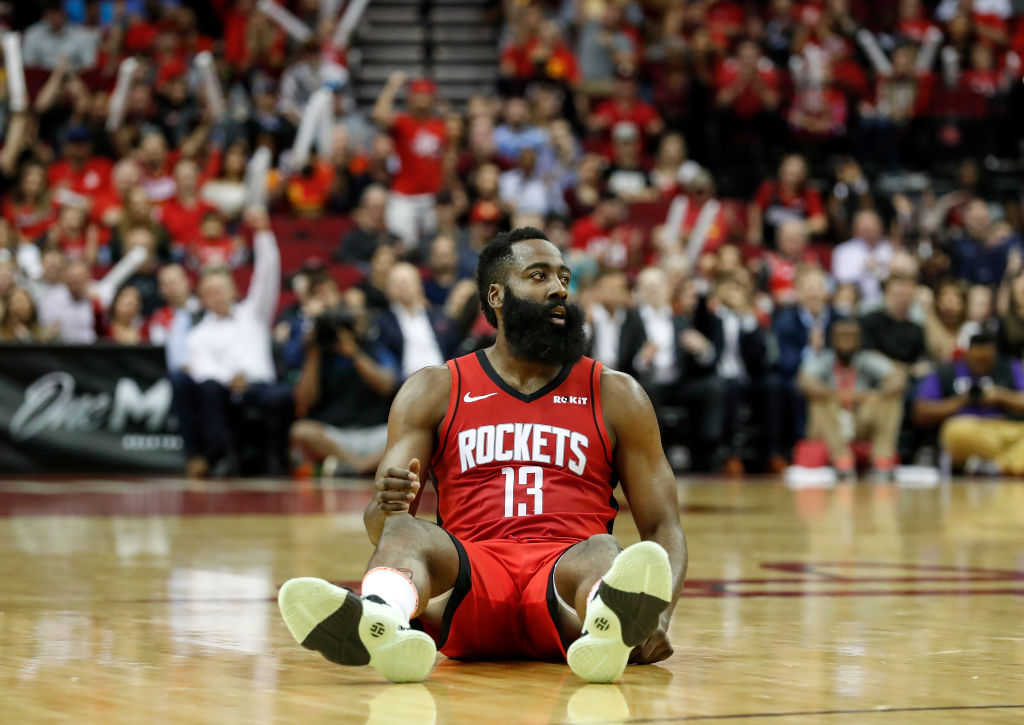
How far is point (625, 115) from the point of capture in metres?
17.1

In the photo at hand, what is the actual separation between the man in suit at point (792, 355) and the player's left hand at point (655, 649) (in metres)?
10.4

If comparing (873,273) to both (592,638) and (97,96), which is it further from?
(592,638)

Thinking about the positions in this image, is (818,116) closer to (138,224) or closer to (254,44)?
(254,44)

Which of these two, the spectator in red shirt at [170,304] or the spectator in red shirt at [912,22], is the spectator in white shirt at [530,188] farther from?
the spectator in red shirt at [912,22]

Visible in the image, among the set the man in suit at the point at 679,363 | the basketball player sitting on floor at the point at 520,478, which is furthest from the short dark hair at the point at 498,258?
the man in suit at the point at 679,363

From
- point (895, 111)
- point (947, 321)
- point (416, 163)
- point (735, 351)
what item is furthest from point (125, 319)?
point (895, 111)

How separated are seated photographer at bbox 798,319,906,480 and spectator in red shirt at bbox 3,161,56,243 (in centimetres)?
695

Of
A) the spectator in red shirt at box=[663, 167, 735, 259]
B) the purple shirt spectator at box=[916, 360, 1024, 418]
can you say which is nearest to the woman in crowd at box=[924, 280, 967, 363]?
the purple shirt spectator at box=[916, 360, 1024, 418]

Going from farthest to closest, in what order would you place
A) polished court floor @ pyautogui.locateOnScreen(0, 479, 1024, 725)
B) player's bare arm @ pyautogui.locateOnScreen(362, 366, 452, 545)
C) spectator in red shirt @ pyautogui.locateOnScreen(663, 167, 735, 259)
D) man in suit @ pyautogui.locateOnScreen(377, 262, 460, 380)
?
spectator in red shirt @ pyautogui.locateOnScreen(663, 167, 735, 259) < man in suit @ pyautogui.locateOnScreen(377, 262, 460, 380) < player's bare arm @ pyautogui.locateOnScreen(362, 366, 452, 545) < polished court floor @ pyautogui.locateOnScreen(0, 479, 1024, 725)

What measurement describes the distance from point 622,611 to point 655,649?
0.37 metres

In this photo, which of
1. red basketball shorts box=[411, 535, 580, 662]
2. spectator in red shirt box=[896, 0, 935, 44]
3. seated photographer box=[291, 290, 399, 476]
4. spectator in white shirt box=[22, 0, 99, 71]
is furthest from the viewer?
spectator in red shirt box=[896, 0, 935, 44]

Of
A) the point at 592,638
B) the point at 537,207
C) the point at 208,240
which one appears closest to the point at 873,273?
the point at 537,207

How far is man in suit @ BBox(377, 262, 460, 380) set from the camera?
40.5ft

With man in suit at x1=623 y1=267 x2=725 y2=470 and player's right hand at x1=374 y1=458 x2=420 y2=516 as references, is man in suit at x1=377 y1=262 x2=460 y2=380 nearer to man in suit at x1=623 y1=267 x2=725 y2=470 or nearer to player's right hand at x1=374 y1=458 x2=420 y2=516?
man in suit at x1=623 y1=267 x2=725 y2=470
